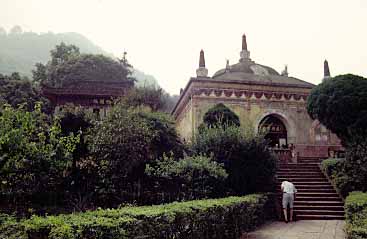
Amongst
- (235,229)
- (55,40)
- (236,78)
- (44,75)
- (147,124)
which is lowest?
(235,229)

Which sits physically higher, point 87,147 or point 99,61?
point 99,61

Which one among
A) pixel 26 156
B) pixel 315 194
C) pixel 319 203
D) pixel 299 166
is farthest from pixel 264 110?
pixel 26 156

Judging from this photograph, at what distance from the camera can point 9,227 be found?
5062 mm

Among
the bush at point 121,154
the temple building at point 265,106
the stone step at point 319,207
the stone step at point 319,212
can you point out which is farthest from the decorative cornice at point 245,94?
the stone step at point 319,212

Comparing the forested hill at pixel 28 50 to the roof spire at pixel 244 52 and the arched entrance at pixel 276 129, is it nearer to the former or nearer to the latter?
the roof spire at pixel 244 52

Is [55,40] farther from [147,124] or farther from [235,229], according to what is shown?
[235,229]

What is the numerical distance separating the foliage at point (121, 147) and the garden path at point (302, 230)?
567 cm

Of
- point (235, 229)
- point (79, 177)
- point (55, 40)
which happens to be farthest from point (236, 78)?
point (55, 40)

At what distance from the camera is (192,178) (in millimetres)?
13180

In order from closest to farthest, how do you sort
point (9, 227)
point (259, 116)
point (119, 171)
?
point (9, 227)
point (119, 171)
point (259, 116)

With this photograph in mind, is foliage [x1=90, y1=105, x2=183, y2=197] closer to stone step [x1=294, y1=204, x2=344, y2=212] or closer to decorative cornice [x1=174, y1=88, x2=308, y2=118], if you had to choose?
stone step [x1=294, y1=204, x2=344, y2=212]

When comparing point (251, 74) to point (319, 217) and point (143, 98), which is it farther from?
point (319, 217)

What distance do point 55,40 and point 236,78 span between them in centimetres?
10506

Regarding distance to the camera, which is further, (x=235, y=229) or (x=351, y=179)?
(x=351, y=179)
